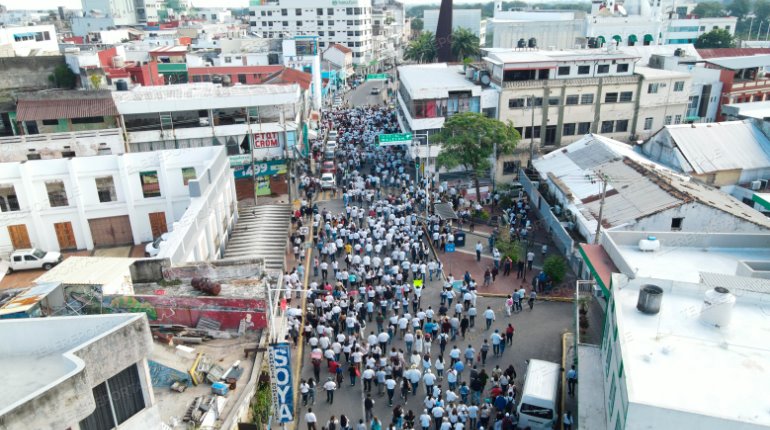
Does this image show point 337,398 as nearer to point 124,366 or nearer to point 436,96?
point 124,366

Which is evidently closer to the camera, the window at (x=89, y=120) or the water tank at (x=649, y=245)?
the water tank at (x=649, y=245)

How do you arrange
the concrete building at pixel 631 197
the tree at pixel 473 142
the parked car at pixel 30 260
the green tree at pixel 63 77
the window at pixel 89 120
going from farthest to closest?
the green tree at pixel 63 77 < the tree at pixel 473 142 < the window at pixel 89 120 < the parked car at pixel 30 260 < the concrete building at pixel 631 197

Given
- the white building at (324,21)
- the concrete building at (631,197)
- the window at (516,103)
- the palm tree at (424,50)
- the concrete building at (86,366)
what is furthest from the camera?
the white building at (324,21)

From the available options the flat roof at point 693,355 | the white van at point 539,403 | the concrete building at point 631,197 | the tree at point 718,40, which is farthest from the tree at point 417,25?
the flat roof at point 693,355

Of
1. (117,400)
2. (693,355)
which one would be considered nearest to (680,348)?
(693,355)

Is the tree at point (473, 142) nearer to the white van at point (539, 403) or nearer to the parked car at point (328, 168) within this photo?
the parked car at point (328, 168)

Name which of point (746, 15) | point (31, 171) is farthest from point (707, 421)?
point (746, 15)
